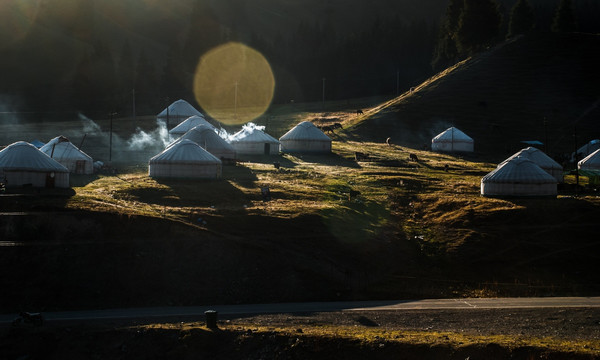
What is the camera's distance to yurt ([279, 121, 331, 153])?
77688mm

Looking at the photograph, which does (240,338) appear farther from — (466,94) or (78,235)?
(466,94)

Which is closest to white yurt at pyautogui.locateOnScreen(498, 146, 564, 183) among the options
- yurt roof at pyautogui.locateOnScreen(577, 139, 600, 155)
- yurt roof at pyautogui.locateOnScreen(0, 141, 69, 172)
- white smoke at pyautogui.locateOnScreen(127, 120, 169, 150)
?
yurt roof at pyautogui.locateOnScreen(577, 139, 600, 155)

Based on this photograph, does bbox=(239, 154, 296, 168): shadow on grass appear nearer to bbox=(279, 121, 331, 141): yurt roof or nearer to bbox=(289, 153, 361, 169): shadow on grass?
bbox=(289, 153, 361, 169): shadow on grass

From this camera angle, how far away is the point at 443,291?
3659 cm

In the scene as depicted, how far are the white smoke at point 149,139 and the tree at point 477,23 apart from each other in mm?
53870

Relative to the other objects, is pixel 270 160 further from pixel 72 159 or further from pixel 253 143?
pixel 72 159

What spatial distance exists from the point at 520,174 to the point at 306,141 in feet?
99.9

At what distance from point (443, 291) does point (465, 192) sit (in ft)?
61.3

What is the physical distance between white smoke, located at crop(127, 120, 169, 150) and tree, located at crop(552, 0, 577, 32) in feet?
250

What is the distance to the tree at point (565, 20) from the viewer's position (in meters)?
128

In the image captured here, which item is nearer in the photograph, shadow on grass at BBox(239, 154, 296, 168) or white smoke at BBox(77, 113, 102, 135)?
shadow on grass at BBox(239, 154, 296, 168)

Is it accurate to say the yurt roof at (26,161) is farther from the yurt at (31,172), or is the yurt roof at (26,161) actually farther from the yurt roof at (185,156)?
the yurt roof at (185,156)

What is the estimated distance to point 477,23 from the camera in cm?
11650

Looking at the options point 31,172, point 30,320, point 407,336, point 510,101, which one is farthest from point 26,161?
point 510,101
